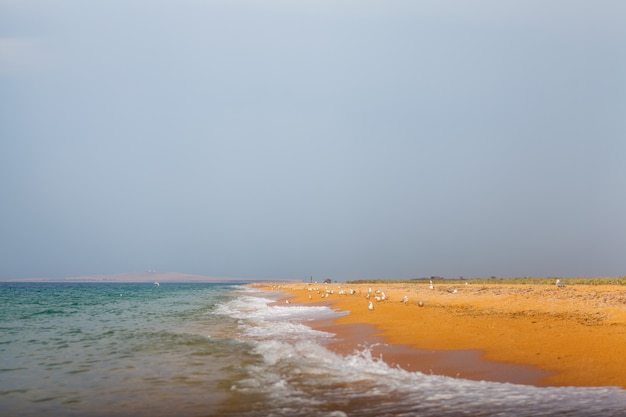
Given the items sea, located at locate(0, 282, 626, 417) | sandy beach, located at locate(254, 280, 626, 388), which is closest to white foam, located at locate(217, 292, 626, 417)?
sea, located at locate(0, 282, 626, 417)

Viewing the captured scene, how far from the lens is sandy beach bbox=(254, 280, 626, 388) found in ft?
37.0

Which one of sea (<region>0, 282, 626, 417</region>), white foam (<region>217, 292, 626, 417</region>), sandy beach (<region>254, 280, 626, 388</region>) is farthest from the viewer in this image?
sandy beach (<region>254, 280, 626, 388</region>)

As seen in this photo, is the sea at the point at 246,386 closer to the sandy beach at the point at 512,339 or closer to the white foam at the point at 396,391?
the white foam at the point at 396,391

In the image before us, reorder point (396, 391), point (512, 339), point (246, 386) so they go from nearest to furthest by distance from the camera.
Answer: point (396, 391) → point (246, 386) → point (512, 339)

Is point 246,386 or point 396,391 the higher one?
point 396,391

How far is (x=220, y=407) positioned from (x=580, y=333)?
36.3 feet

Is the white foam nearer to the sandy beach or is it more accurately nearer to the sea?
the sea

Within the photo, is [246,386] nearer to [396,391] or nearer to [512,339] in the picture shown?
[396,391]

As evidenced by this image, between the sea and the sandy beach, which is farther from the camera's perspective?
the sandy beach

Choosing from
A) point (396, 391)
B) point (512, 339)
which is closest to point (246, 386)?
point (396, 391)

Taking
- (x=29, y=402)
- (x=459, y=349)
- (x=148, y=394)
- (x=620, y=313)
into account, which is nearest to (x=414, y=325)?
(x=459, y=349)

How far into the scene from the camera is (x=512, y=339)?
15.2 m

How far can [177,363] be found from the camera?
47.0 feet

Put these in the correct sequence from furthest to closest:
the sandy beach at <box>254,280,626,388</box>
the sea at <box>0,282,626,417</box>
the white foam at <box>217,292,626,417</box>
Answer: the sandy beach at <box>254,280,626,388</box>, the sea at <box>0,282,626,417</box>, the white foam at <box>217,292,626,417</box>
